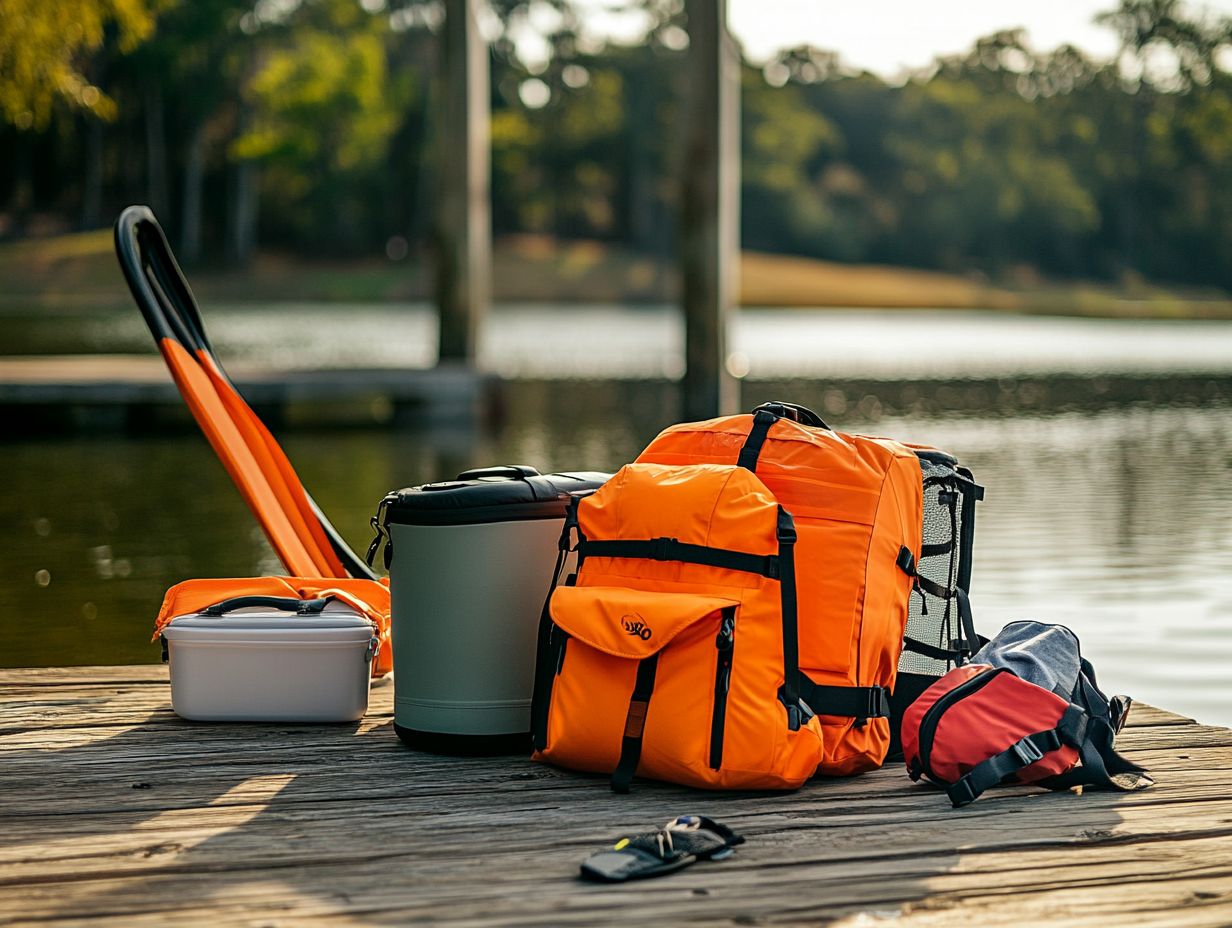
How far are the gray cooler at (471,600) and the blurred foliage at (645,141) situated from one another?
42.7m

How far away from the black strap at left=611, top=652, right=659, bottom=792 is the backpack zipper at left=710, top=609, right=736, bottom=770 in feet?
0.39

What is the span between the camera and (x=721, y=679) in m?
2.87

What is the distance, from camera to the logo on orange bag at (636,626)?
2.89 m

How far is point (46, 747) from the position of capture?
3.31 meters

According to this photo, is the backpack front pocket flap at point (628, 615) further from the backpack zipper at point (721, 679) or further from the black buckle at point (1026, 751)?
the black buckle at point (1026, 751)

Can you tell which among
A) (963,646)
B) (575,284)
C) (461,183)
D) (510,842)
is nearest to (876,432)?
(461,183)

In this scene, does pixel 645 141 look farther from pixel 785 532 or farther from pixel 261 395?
pixel 785 532

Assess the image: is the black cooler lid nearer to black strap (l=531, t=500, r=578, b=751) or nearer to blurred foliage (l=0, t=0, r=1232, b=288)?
black strap (l=531, t=500, r=578, b=751)

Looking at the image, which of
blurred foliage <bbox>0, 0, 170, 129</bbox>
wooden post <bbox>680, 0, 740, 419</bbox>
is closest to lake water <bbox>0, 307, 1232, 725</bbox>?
wooden post <bbox>680, 0, 740, 419</bbox>

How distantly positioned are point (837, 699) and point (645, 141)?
54976 millimetres

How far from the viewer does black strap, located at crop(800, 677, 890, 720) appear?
2.97 metres

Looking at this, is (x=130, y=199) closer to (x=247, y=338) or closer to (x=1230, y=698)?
(x=247, y=338)

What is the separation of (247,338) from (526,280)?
2325 cm

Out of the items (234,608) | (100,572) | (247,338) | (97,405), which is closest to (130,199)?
(247,338)
